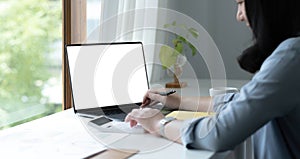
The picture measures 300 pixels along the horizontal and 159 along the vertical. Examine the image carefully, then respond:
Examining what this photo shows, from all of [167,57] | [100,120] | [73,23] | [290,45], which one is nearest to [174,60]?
[167,57]

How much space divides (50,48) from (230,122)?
1638 mm

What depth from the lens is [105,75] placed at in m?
1.75

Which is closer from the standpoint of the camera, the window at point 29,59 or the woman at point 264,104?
the woman at point 264,104

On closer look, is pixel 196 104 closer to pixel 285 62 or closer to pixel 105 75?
pixel 105 75

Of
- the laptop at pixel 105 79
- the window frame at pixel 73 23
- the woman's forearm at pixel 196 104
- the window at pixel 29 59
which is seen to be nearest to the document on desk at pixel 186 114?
the woman's forearm at pixel 196 104

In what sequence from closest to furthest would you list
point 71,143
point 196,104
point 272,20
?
point 272,20 < point 71,143 < point 196,104

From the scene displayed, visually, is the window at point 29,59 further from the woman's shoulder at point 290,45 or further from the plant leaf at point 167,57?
the woman's shoulder at point 290,45

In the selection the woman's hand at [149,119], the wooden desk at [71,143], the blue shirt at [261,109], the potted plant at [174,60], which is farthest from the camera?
the potted plant at [174,60]

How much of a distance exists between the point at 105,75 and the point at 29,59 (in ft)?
2.67

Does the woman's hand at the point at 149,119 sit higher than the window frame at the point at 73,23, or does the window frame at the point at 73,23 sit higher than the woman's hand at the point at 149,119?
the window frame at the point at 73,23

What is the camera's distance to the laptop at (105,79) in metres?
1.67

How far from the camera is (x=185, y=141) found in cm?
118

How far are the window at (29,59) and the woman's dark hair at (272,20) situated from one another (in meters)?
1.45


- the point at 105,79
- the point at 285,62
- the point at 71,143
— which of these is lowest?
the point at 71,143
